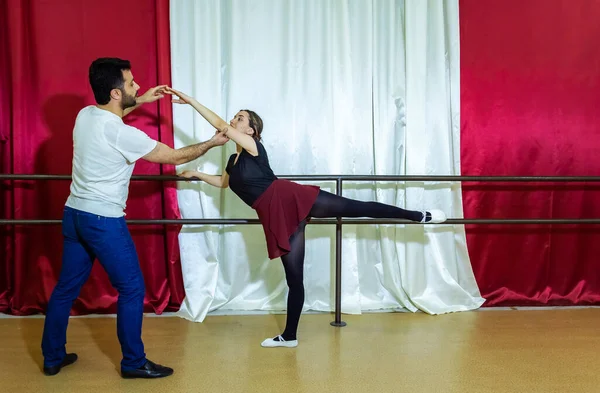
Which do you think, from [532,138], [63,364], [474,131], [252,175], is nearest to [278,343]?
[252,175]

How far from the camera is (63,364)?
2.38 metres

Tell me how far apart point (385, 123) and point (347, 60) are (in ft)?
1.38

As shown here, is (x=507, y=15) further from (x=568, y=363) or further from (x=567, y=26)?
(x=568, y=363)

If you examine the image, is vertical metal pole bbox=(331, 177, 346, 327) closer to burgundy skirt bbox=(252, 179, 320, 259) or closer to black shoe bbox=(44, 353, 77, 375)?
burgundy skirt bbox=(252, 179, 320, 259)

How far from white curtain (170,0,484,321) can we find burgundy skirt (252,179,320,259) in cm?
67

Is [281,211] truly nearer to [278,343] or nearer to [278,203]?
[278,203]

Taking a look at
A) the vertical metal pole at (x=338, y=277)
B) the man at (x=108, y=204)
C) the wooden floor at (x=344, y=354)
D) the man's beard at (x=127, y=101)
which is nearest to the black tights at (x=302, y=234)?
the wooden floor at (x=344, y=354)

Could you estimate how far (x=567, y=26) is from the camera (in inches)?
132

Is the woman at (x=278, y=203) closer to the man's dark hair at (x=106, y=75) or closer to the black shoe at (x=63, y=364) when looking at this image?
the man's dark hair at (x=106, y=75)

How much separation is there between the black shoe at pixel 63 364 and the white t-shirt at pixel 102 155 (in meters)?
0.68

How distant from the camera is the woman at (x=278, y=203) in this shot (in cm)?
254

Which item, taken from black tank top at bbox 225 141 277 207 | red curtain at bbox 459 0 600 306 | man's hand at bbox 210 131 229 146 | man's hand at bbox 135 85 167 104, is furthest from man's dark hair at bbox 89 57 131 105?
red curtain at bbox 459 0 600 306

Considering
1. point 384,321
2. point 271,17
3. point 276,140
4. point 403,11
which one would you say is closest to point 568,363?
point 384,321

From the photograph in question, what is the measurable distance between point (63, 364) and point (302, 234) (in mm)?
1165
